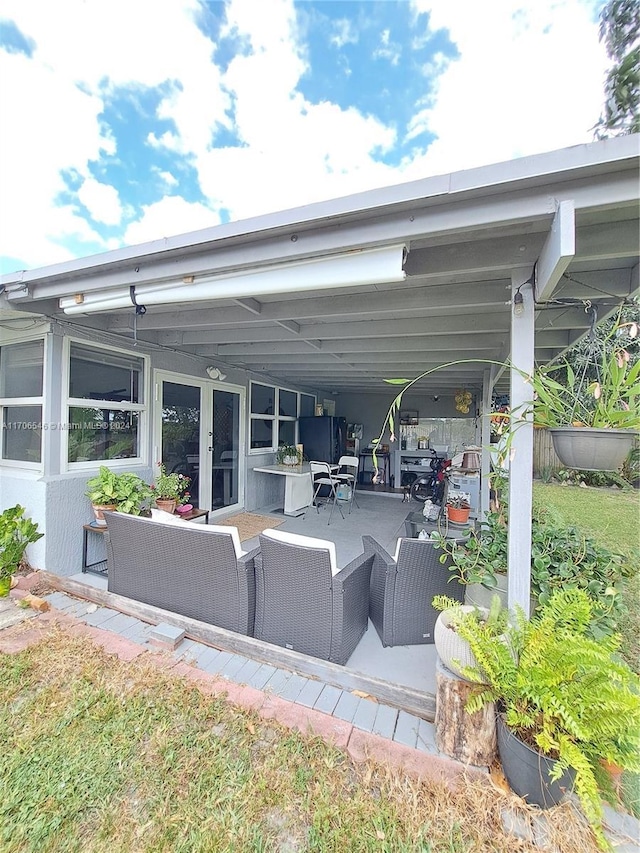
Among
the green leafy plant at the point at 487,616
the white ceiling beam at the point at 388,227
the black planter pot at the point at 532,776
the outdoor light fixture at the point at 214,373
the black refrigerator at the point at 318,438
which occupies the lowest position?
the black planter pot at the point at 532,776

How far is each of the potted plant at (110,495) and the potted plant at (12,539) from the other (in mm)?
484

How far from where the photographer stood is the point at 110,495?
3.41 meters

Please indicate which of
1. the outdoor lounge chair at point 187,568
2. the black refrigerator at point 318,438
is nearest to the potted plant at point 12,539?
the outdoor lounge chair at point 187,568

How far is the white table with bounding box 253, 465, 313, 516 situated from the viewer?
6.37 meters

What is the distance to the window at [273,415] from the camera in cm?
664

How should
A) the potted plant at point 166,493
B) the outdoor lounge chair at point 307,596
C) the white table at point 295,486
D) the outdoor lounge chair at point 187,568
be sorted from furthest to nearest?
the white table at point 295,486 < the potted plant at point 166,493 < the outdoor lounge chair at point 187,568 < the outdoor lounge chair at point 307,596

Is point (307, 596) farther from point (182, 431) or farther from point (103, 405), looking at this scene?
point (182, 431)

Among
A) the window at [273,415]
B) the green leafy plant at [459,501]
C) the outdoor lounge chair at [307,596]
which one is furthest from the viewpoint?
the window at [273,415]

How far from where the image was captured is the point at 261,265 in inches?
80.2

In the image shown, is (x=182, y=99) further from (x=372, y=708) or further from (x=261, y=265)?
(x=372, y=708)

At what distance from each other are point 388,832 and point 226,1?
21.7 feet

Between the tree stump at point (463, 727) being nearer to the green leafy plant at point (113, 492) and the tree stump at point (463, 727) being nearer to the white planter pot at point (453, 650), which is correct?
the white planter pot at point (453, 650)

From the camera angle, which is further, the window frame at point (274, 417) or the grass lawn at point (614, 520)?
the window frame at point (274, 417)

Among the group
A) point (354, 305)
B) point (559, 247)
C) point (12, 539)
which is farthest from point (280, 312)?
point (12, 539)
